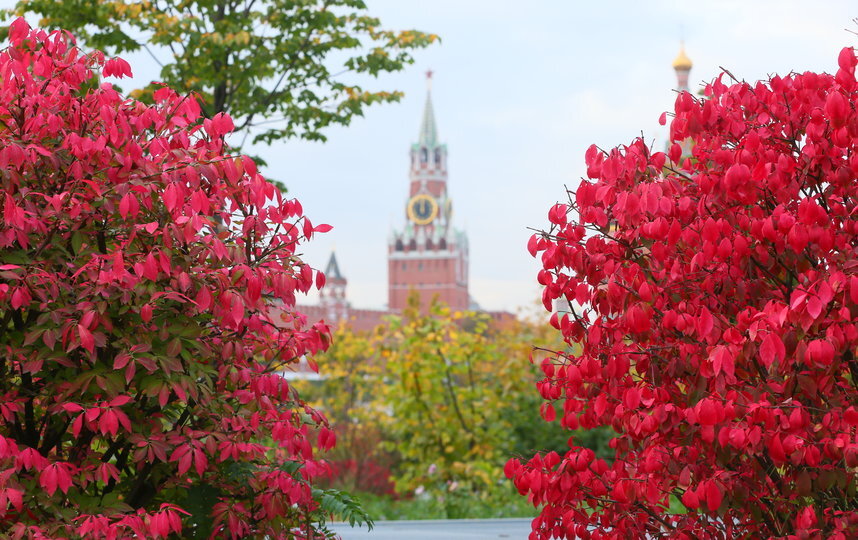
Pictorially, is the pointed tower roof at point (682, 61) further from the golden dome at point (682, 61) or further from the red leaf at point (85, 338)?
the red leaf at point (85, 338)

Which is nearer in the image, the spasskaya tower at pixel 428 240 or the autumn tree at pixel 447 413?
the autumn tree at pixel 447 413

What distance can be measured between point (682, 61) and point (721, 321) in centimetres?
5461

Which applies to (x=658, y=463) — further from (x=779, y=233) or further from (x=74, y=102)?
(x=74, y=102)

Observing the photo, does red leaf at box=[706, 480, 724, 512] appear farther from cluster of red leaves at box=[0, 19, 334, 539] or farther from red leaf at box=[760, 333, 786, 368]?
cluster of red leaves at box=[0, 19, 334, 539]

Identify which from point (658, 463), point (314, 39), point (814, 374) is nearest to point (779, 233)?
point (814, 374)

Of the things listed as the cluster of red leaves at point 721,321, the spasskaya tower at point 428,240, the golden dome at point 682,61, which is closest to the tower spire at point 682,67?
the golden dome at point 682,61

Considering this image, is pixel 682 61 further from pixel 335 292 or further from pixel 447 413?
pixel 335 292

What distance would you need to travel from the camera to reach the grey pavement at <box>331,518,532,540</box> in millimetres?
9031

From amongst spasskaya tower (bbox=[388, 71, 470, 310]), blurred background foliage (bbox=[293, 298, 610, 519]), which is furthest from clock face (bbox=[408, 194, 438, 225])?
blurred background foliage (bbox=[293, 298, 610, 519])

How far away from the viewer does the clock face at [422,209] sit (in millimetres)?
147750

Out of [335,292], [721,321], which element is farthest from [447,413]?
[335,292]

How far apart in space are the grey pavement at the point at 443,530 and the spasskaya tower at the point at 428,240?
431 ft

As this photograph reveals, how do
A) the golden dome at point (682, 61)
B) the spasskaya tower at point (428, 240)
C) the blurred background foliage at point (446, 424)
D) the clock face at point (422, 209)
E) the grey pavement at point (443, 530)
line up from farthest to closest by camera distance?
A: 1. the clock face at point (422, 209)
2. the spasskaya tower at point (428, 240)
3. the golden dome at point (682, 61)
4. the blurred background foliage at point (446, 424)
5. the grey pavement at point (443, 530)

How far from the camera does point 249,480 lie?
414 centimetres
